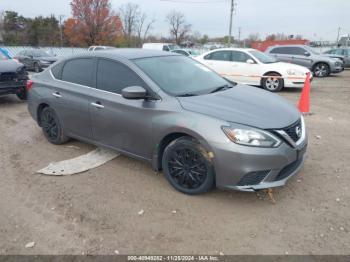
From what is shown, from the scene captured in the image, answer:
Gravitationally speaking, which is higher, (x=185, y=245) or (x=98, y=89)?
(x=98, y=89)

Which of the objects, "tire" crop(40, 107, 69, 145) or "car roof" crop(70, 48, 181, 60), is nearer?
"car roof" crop(70, 48, 181, 60)

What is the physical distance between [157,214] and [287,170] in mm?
1510

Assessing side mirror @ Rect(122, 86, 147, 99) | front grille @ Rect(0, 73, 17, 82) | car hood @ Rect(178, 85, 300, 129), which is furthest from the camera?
front grille @ Rect(0, 73, 17, 82)

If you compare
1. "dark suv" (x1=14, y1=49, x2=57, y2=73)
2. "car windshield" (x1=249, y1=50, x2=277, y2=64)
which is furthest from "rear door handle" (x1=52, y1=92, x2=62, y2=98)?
"dark suv" (x1=14, y1=49, x2=57, y2=73)

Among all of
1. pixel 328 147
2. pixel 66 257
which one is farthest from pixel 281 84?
pixel 66 257

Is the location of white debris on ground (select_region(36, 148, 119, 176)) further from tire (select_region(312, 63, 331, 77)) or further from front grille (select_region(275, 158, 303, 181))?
tire (select_region(312, 63, 331, 77))

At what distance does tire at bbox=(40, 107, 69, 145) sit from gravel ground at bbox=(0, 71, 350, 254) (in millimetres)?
507

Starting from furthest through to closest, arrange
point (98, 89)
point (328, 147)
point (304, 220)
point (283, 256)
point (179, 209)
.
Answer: point (328, 147) → point (98, 89) → point (179, 209) → point (304, 220) → point (283, 256)

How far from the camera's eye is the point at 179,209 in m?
3.46

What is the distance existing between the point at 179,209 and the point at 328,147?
3.14 m

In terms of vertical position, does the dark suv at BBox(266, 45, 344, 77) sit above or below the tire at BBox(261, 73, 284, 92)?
above

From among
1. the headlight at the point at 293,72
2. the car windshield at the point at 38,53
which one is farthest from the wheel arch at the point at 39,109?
the car windshield at the point at 38,53

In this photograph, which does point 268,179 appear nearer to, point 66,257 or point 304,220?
point 304,220

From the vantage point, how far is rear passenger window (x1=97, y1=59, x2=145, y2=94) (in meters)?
4.05
